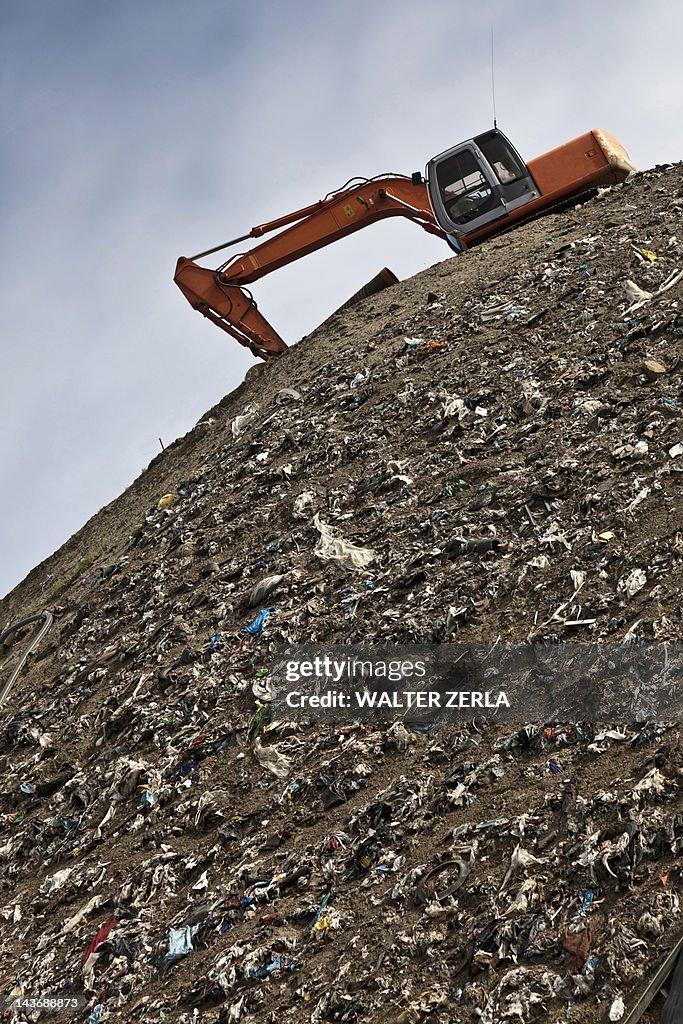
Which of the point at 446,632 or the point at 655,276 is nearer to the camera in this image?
the point at 446,632

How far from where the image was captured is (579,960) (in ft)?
11.7

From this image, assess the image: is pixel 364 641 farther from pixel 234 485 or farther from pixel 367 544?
pixel 234 485

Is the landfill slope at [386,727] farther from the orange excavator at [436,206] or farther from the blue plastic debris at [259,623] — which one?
the orange excavator at [436,206]

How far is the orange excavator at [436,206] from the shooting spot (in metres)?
11.9

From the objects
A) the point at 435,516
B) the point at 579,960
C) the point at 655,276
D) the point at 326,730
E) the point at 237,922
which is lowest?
the point at 579,960

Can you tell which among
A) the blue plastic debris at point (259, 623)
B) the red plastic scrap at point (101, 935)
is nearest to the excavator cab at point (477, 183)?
the blue plastic debris at point (259, 623)

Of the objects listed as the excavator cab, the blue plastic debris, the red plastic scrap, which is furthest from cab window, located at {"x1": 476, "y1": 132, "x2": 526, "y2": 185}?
the red plastic scrap

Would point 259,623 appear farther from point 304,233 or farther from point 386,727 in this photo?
point 304,233

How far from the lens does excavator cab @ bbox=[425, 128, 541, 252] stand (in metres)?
11.8

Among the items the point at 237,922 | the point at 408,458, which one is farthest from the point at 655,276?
the point at 237,922

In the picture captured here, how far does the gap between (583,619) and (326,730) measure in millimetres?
1586

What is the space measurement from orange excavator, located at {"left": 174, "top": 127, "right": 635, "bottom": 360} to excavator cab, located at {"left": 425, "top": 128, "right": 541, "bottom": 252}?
0.01 m

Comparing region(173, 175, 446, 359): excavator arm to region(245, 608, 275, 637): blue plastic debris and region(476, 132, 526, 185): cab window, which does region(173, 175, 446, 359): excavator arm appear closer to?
region(476, 132, 526, 185): cab window

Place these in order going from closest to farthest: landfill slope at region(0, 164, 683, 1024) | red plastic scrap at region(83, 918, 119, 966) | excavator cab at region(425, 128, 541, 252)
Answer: landfill slope at region(0, 164, 683, 1024)
red plastic scrap at region(83, 918, 119, 966)
excavator cab at region(425, 128, 541, 252)
